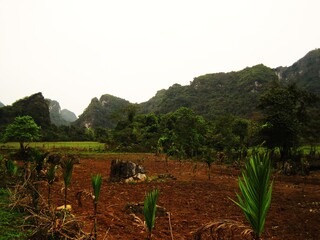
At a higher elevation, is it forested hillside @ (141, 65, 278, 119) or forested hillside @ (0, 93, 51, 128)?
forested hillside @ (141, 65, 278, 119)

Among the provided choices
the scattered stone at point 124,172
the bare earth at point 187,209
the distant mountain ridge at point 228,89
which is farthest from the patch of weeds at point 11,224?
the distant mountain ridge at point 228,89

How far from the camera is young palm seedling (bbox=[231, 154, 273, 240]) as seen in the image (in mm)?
2229

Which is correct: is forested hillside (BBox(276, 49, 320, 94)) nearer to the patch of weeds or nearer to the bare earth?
the bare earth

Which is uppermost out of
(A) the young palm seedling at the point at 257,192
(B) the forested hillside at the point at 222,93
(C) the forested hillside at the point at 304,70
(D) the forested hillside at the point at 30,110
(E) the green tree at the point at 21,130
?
(C) the forested hillside at the point at 304,70

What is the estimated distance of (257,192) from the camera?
89.5 inches

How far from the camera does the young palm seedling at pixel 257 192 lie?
7.31 ft

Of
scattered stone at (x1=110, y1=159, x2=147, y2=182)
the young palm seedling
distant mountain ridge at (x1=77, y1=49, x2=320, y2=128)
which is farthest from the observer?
distant mountain ridge at (x1=77, y1=49, x2=320, y2=128)

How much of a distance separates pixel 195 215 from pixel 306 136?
77.7ft

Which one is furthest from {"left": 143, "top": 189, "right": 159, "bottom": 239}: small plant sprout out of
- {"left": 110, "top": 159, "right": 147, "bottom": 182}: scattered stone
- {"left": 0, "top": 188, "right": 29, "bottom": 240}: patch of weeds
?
{"left": 110, "top": 159, "right": 147, "bottom": 182}: scattered stone

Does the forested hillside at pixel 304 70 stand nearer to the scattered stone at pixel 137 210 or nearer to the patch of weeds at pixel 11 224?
the scattered stone at pixel 137 210

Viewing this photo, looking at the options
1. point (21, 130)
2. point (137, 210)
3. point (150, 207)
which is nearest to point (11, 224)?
point (137, 210)

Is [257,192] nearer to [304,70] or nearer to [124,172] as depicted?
[124,172]

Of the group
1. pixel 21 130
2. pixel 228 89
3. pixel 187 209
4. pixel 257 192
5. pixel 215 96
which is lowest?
pixel 187 209

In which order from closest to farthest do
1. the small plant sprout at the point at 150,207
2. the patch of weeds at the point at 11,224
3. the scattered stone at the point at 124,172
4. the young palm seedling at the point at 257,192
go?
the young palm seedling at the point at 257,192 → the small plant sprout at the point at 150,207 → the patch of weeds at the point at 11,224 → the scattered stone at the point at 124,172
